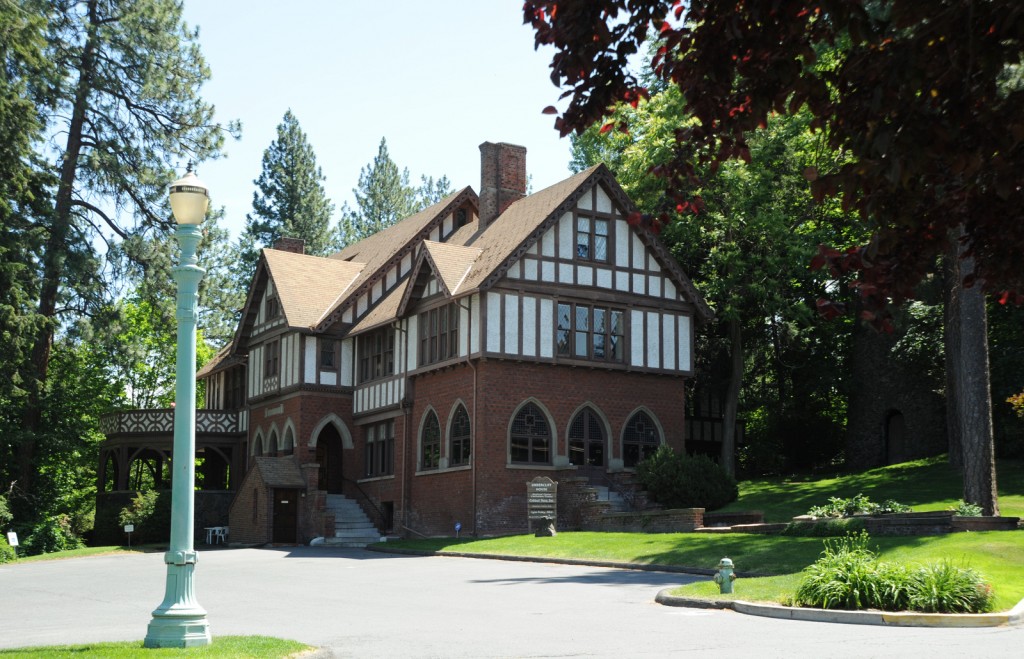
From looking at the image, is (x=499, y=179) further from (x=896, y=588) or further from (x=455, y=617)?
(x=896, y=588)

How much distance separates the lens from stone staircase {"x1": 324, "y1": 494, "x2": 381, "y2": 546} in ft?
123

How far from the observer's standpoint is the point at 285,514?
128 feet

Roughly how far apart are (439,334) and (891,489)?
1500 centimetres

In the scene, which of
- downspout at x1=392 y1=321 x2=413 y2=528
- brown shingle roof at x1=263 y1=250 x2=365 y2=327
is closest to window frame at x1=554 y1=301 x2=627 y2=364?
downspout at x1=392 y1=321 x2=413 y2=528

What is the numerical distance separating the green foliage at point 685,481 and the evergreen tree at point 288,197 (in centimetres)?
4724

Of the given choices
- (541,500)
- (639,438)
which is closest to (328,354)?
(639,438)

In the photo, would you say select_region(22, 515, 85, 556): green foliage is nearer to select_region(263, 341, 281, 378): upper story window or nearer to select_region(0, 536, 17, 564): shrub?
select_region(0, 536, 17, 564): shrub

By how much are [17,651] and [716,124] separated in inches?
357

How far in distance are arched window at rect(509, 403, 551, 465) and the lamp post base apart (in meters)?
23.3

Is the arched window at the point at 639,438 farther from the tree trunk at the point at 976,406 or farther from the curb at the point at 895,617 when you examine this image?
the curb at the point at 895,617

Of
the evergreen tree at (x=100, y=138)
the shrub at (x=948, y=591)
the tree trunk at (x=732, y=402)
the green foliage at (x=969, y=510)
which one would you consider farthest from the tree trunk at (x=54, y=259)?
the shrub at (x=948, y=591)

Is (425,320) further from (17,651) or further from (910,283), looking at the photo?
(910,283)

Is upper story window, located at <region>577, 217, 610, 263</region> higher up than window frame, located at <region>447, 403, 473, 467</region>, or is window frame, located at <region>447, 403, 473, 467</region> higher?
upper story window, located at <region>577, 217, 610, 263</region>

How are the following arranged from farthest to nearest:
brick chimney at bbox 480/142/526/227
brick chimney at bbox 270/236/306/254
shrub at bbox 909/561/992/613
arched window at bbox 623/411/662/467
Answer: brick chimney at bbox 270/236/306/254, brick chimney at bbox 480/142/526/227, arched window at bbox 623/411/662/467, shrub at bbox 909/561/992/613
